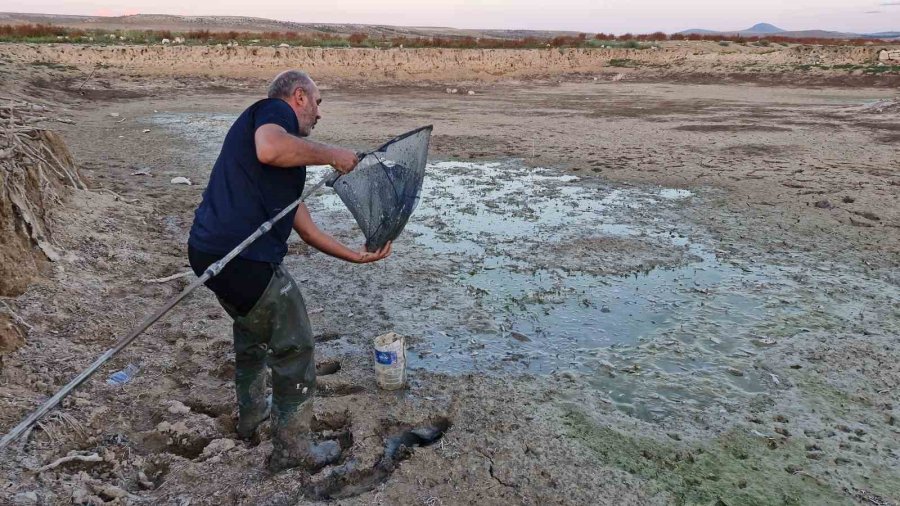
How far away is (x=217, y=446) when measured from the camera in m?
3.50

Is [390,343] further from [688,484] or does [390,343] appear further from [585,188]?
[585,188]

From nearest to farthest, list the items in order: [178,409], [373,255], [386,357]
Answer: [373,255], [178,409], [386,357]

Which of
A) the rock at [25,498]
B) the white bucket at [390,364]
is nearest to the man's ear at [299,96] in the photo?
the white bucket at [390,364]

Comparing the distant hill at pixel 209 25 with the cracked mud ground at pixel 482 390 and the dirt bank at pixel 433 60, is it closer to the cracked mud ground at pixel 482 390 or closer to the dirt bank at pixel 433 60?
the dirt bank at pixel 433 60

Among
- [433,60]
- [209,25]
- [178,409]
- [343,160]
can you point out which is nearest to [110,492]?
[178,409]

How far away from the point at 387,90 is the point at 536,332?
22.5m

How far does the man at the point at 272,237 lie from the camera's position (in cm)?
301

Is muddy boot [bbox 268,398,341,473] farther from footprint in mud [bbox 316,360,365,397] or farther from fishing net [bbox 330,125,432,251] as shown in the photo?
fishing net [bbox 330,125,432,251]

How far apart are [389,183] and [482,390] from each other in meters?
1.50

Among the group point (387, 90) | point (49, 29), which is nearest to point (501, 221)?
point (387, 90)

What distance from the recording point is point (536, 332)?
505 centimetres

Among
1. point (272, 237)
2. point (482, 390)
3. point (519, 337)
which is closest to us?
point (272, 237)

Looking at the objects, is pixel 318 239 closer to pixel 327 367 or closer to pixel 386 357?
pixel 386 357

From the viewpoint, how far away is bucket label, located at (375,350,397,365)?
4055mm
